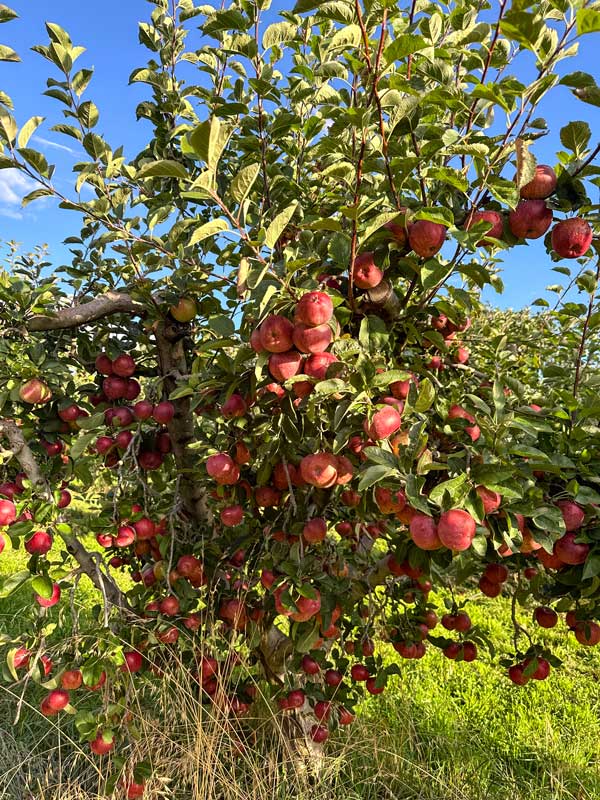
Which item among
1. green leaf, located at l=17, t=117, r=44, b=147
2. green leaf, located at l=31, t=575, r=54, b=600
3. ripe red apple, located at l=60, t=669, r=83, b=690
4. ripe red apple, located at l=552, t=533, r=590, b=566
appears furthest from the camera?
ripe red apple, located at l=60, t=669, r=83, b=690

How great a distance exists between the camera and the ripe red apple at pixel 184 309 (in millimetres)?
1860

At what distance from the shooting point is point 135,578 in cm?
250

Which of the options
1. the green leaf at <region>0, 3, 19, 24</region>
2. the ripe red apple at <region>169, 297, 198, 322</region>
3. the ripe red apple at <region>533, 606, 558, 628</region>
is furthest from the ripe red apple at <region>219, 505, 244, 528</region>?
the green leaf at <region>0, 3, 19, 24</region>

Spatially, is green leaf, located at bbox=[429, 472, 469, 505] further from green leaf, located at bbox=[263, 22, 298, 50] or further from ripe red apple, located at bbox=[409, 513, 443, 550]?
green leaf, located at bbox=[263, 22, 298, 50]

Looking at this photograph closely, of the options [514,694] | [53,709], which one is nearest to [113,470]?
[53,709]

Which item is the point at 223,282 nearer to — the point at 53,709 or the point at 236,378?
the point at 236,378

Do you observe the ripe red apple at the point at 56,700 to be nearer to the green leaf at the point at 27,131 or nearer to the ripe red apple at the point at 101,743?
the ripe red apple at the point at 101,743

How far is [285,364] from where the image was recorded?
120 cm

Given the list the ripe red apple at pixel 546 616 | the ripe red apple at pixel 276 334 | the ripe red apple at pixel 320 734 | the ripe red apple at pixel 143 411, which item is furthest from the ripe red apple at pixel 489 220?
the ripe red apple at pixel 320 734

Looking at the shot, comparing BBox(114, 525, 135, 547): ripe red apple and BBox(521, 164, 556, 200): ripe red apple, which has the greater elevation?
BBox(521, 164, 556, 200): ripe red apple

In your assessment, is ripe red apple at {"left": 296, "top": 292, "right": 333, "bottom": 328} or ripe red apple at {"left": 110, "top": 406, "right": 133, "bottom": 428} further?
ripe red apple at {"left": 110, "top": 406, "right": 133, "bottom": 428}

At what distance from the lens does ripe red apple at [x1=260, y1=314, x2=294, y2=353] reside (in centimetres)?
119

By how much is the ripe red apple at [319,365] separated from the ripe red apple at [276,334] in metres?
0.06

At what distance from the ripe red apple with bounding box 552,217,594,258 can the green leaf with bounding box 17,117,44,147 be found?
134cm
